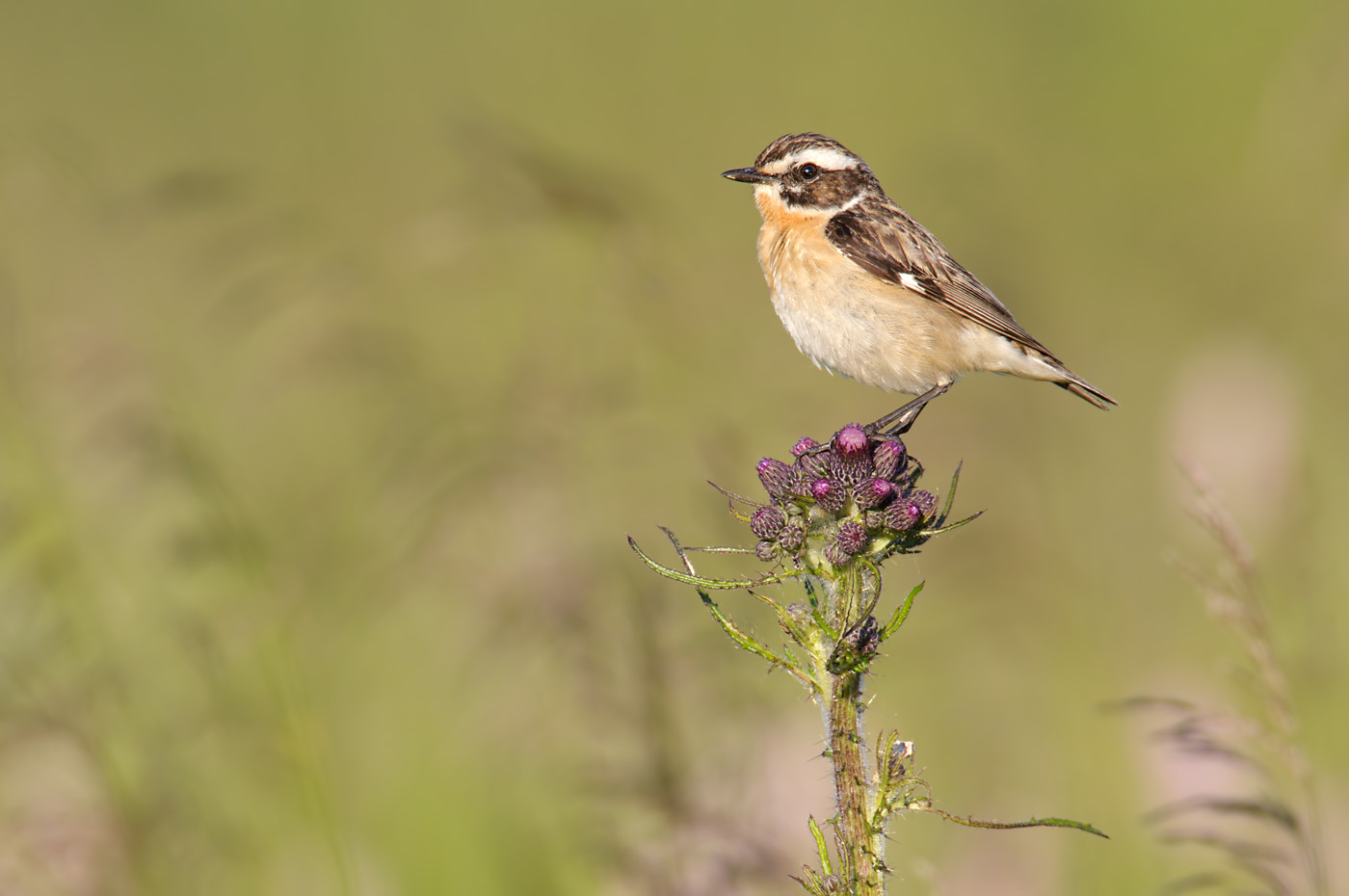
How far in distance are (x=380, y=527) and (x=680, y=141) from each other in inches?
535

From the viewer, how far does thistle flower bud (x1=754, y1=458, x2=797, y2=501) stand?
9.28 ft

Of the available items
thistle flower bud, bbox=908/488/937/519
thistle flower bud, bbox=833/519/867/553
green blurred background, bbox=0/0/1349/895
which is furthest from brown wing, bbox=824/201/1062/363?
thistle flower bud, bbox=833/519/867/553

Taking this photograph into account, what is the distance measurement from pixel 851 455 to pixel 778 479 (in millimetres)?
176

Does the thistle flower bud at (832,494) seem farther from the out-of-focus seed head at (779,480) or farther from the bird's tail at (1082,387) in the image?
the bird's tail at (1082,387)

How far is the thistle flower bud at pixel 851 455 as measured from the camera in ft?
9.12

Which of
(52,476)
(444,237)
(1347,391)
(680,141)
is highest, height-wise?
(680,141)

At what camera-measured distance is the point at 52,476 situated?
14.8 feet

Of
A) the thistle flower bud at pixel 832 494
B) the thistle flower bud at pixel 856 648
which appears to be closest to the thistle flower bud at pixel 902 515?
the thistle flower bud at pixel 832 494

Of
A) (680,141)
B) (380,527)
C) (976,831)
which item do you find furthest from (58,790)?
(680,141)

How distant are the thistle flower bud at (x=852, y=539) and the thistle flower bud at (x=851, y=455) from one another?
0.35ft

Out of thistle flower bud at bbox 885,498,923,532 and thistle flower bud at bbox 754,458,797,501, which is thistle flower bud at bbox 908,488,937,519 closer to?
thistle flower bud at bbox 885,498,923,532

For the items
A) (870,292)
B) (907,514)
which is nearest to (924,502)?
(907,514)

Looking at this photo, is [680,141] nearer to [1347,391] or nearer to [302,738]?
[1347,391]

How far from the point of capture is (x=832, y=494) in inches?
108
